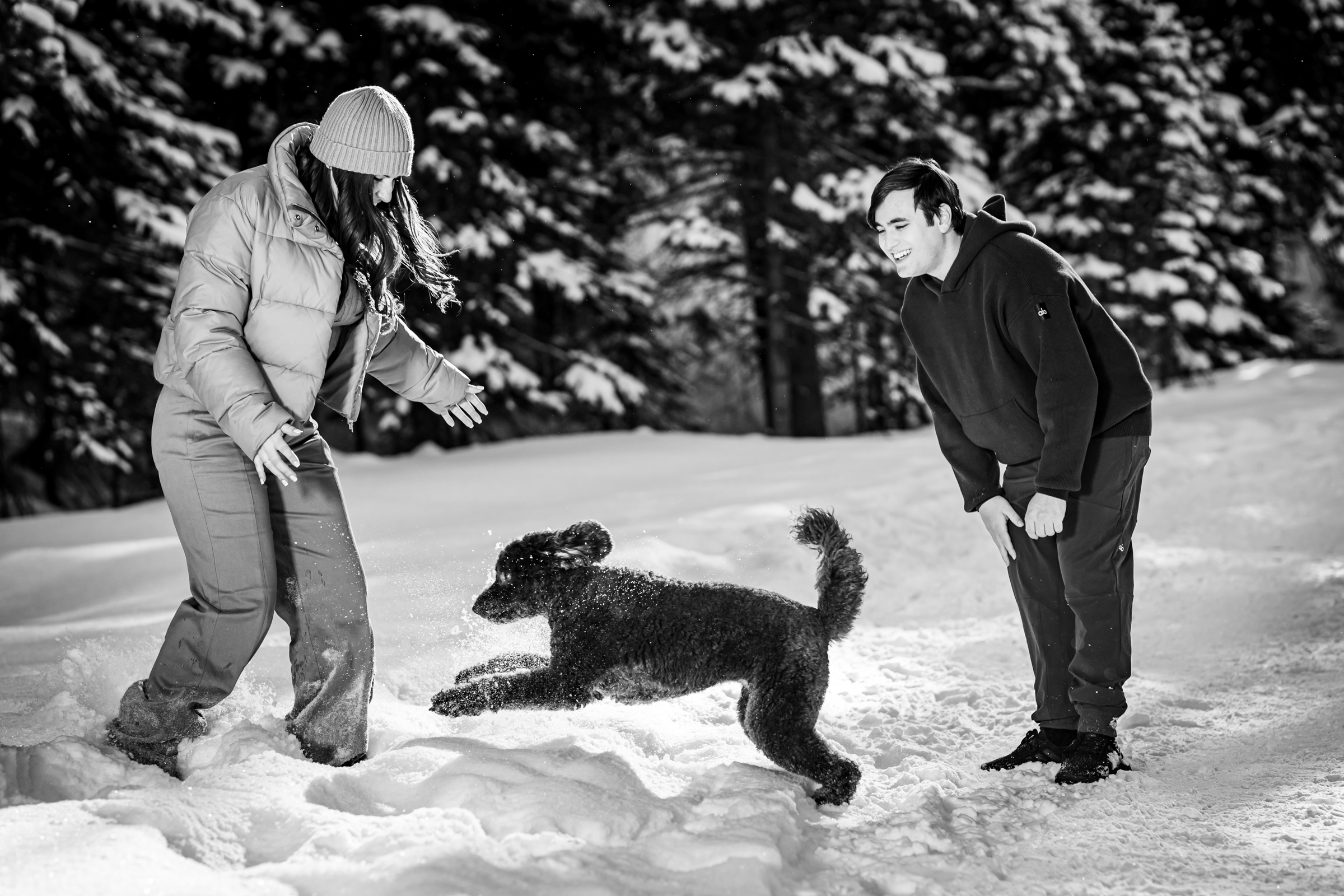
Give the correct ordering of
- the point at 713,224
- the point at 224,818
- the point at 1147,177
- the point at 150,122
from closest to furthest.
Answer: the point at 224,818
the point at 150,122
the point at 713,224
the point at 1147,177

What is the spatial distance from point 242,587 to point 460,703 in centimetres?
84

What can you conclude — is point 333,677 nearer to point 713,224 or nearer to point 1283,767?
point 1283,767

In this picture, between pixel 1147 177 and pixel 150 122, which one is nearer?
pixel 150 122

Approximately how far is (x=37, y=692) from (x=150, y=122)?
9415mm

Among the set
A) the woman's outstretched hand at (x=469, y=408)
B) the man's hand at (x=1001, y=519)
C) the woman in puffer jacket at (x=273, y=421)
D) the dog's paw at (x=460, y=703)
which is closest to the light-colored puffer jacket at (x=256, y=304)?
the woman in puffer jacket at (x=273, y=421)

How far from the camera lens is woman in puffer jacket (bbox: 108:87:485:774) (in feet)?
10.5

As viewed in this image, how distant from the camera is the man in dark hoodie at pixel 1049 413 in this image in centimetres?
360

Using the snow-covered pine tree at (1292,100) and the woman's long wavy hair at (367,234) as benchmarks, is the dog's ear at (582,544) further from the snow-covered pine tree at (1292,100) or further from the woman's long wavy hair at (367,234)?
the snow-covered pine tree at (1292,100)

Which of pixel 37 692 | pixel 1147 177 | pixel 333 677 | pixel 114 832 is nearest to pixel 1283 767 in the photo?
pixel 333 677

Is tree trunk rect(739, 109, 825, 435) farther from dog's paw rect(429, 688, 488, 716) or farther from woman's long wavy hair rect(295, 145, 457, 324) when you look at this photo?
dog's paw rect(429, 688, 488, 716)

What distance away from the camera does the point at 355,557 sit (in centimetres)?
368

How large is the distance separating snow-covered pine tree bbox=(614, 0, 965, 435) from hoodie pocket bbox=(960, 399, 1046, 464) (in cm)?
1032

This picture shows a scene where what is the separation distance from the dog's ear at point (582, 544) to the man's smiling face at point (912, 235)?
1.46 metres

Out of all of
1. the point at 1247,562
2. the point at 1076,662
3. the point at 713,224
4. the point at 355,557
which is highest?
the point at 713,224
